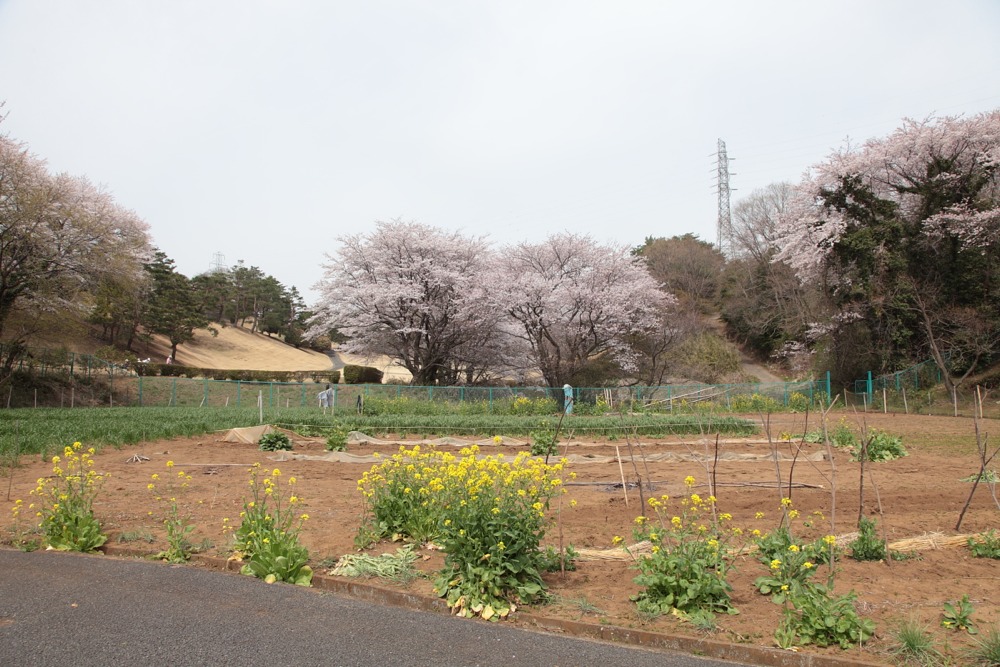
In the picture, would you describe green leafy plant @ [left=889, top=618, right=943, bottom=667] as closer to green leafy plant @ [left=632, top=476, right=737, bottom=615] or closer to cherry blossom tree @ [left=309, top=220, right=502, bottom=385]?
green leafy plant @ [left=632, top=476, right=737, bottom=615]

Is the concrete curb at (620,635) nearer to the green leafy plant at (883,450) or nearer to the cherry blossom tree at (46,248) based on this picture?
the green leafy plant at (883,450)

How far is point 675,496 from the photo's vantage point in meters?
7.50

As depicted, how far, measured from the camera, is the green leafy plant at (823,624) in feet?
12.1

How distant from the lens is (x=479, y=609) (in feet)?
14.2

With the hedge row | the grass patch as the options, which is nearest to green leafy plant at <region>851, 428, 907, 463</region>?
the grass patch

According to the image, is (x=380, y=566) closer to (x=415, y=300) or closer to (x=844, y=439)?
(x=844, y=439)

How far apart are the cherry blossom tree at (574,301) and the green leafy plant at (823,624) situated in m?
25.6

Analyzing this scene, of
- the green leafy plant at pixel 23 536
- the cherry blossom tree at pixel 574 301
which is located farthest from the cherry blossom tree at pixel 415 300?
the green leafy plant at pixel 23 536

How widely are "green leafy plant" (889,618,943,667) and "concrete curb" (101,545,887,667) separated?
15 cm

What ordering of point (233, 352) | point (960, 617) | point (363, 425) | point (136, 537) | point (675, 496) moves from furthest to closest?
point (233, 352) → point (363, 425) → point (675, 496) → point (136, 537) → point (960, 617)

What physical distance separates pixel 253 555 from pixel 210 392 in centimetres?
2861

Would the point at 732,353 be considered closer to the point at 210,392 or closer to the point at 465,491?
the point at 210,392

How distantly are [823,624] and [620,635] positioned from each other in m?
1.15

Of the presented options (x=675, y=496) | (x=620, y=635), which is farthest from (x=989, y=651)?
(x=675, y=496)
